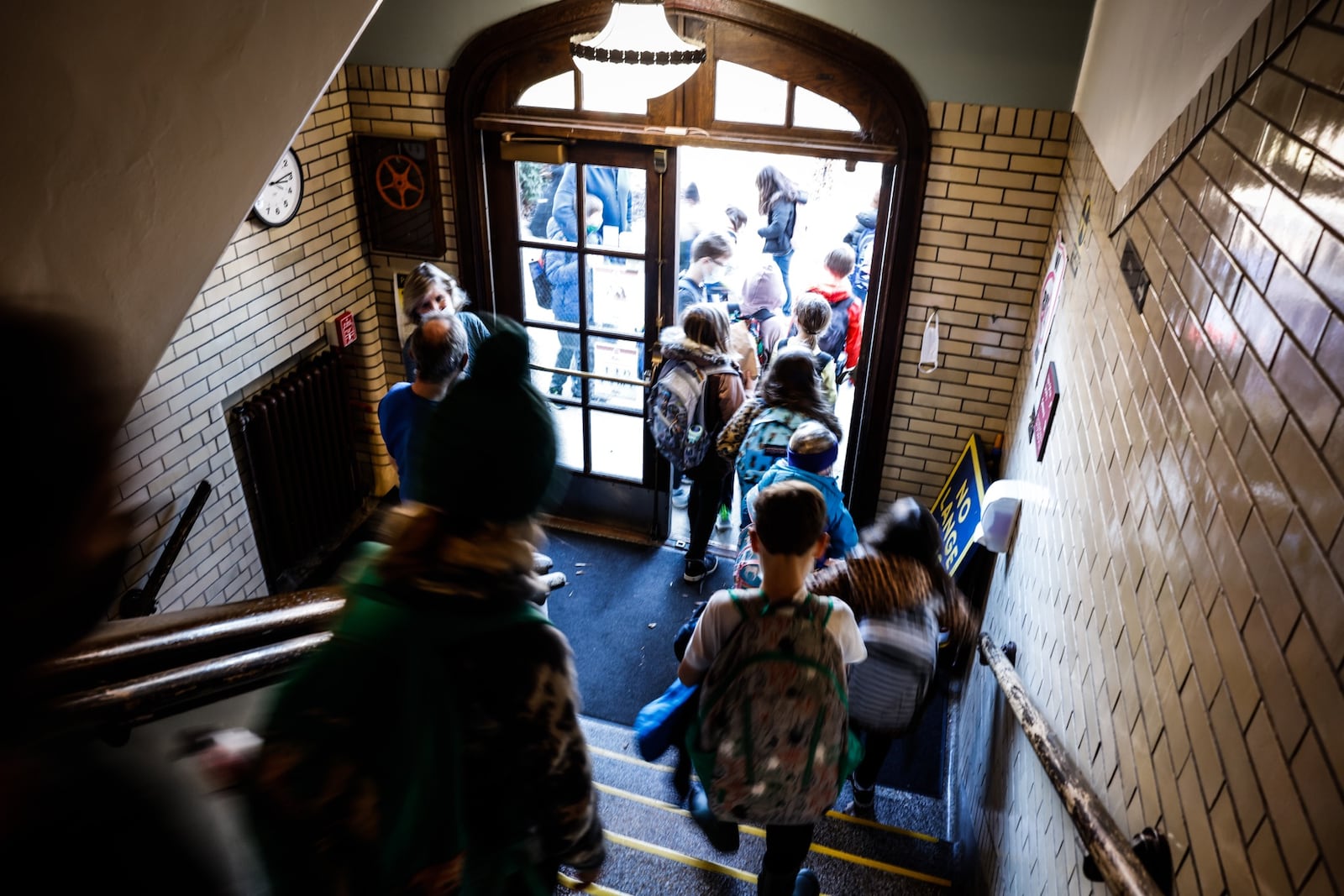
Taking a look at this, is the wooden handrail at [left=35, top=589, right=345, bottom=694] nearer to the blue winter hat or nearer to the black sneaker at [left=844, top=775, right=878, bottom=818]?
the blue winter hat

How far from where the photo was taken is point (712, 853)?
302 centimetres

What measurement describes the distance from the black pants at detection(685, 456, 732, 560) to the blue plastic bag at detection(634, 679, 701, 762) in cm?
218

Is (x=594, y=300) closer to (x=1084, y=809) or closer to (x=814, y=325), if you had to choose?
(x=814, y=325)

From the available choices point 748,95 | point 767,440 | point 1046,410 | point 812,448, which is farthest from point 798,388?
point 748,95

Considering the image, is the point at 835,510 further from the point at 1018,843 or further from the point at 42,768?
the point at 42,768

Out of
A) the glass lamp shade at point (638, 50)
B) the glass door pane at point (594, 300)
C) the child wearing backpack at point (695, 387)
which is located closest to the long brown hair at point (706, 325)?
the child wearing backpack at point (695, 387)

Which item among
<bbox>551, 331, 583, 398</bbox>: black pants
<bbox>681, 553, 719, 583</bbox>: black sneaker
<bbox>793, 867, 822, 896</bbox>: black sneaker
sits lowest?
<bbox>681, 553, 719, 583</bbox>: black sneaker

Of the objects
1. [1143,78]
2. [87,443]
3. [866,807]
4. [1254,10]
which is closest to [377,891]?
[87,443]

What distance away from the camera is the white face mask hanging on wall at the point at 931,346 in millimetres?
4422

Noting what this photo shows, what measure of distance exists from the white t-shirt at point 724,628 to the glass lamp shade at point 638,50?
1.84 metres

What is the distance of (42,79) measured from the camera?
1.58 m

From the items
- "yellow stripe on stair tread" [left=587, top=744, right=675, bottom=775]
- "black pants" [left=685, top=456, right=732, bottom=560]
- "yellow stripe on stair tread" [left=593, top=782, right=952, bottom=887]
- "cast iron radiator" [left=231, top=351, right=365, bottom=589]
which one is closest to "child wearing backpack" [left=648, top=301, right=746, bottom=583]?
"black pants" [left=685, top=456, right=732, bottom=560]

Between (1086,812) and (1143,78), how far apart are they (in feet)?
6.78

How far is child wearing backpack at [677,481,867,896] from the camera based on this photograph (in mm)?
2037
